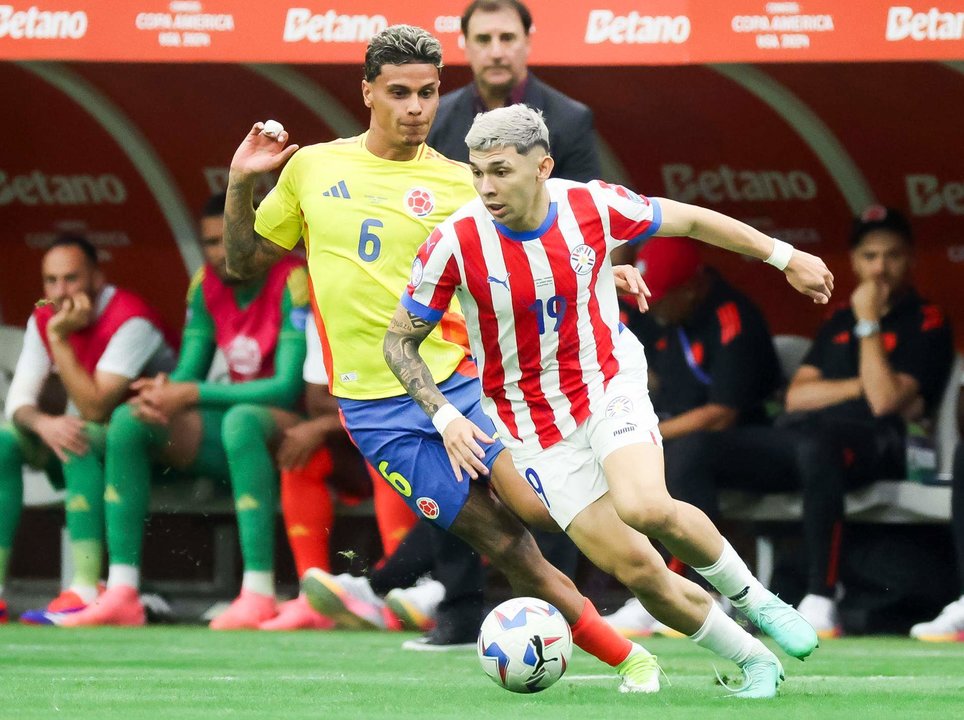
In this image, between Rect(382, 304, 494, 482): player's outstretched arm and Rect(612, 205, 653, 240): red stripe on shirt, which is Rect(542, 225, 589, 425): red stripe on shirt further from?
Rect(382, 304, 494, 482): player's outstretched arm

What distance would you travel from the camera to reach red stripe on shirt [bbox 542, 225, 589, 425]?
18.6 ft

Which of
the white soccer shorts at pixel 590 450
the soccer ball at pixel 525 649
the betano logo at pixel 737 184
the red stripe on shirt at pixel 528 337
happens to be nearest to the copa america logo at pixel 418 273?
the red stripe on shirt at pixel 528 337

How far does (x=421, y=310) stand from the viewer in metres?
5.62

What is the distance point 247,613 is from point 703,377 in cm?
231

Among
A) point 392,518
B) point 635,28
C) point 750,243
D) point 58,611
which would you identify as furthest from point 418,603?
point 750,243

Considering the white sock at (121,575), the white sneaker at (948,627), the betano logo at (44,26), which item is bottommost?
the white sneaker at (948,627)

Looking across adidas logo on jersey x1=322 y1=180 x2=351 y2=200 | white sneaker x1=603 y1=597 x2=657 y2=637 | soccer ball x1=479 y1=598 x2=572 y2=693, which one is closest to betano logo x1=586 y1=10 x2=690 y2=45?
adidas logo on jersey x1=322 y1=180 x2=351 y2=200

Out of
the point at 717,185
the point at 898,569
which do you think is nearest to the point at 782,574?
the point at 898,569

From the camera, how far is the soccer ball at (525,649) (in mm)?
5453

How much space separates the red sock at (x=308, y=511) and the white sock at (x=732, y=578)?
3433 millimetres

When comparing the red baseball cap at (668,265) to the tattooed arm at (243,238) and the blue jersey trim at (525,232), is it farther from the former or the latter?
the blue jersey trim at (525,232)

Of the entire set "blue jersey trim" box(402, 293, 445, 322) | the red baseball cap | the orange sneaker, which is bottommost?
the orange sneaker

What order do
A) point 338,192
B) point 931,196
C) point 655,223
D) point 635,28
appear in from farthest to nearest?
point 931,196 → point 635,28 → point 338,192 → point 655,223

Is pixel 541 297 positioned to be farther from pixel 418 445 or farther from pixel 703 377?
pixel 703 377
